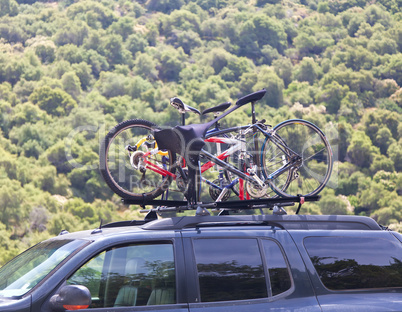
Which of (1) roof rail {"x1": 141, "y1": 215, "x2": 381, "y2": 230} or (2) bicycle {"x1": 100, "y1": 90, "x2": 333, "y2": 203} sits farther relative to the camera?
(2) bicycle {"x1": 100, "y1": 90, "x2": 333, "y2": 203}

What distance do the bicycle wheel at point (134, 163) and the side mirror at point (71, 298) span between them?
2.16 meters

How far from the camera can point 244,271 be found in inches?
174

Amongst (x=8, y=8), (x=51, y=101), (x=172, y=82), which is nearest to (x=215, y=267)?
(x=51, y=101)

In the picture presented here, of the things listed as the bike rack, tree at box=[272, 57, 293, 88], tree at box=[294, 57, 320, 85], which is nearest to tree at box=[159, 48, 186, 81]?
tree at box=[272, 57, 293, 88]

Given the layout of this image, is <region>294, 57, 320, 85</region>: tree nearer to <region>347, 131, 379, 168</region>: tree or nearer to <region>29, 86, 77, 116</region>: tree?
<region>347, 131, 379, 168</region>: tree

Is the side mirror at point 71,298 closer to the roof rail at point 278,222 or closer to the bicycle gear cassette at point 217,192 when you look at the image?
the roof rail at point 278,222

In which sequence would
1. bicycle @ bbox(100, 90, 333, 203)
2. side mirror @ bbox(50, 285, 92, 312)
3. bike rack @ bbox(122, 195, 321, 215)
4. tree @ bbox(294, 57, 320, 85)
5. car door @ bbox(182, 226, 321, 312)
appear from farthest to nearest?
tree @ bbox(294, 57, 320, 85)
bicycle @ bbox(100, 90, 333, 203)
bike rack @ bbox(122, 195, 321, 215)
car door @ bbox(182, 226, 321, 312)
side mirror @ bbox(50, 285, 92, 312)

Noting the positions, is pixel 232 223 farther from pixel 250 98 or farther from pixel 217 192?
pixel 250 98

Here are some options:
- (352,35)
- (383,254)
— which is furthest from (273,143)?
(352,35)

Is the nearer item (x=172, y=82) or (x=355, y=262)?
(x=355, y=262)

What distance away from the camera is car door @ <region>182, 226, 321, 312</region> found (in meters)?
4.26

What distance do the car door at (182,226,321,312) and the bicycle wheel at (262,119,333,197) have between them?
1.88 m

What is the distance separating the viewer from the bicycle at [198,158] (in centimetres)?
579

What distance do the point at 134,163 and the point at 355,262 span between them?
2396 mm
